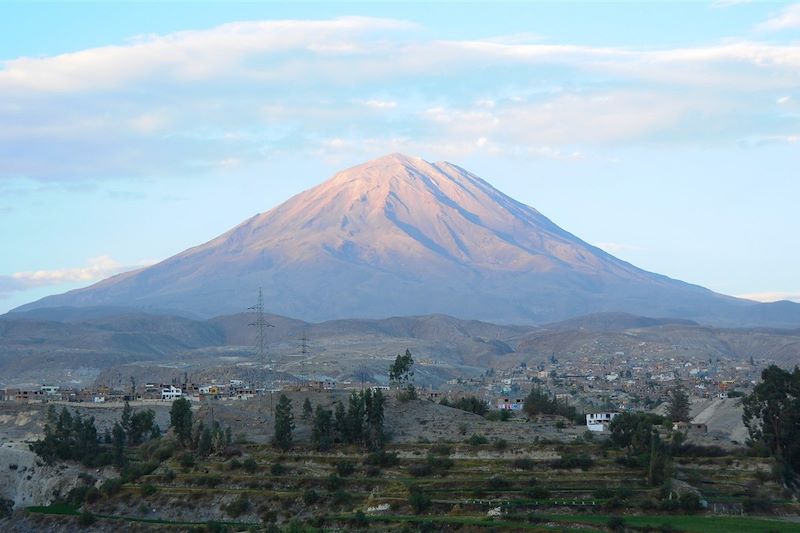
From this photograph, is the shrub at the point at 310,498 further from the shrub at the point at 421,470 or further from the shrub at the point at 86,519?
the shrub at the point at 86,519

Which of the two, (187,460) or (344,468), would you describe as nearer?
(344,468)

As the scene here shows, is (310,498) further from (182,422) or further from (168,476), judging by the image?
(182,422)

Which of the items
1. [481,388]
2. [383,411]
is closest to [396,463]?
[383,411]

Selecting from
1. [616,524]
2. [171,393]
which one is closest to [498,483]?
[616,524]

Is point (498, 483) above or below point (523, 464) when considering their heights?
below

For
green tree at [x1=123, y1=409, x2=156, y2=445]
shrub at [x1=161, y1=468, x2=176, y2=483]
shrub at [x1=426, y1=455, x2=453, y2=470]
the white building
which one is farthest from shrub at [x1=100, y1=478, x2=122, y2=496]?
the white building

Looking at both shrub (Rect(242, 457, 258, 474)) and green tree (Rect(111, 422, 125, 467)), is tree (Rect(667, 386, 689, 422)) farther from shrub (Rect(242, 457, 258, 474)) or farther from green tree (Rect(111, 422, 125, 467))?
green tree (Rect(111, 422, 125, 467))

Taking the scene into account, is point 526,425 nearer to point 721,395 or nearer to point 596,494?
point 596,494

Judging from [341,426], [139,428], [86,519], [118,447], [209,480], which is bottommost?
[86,519]
